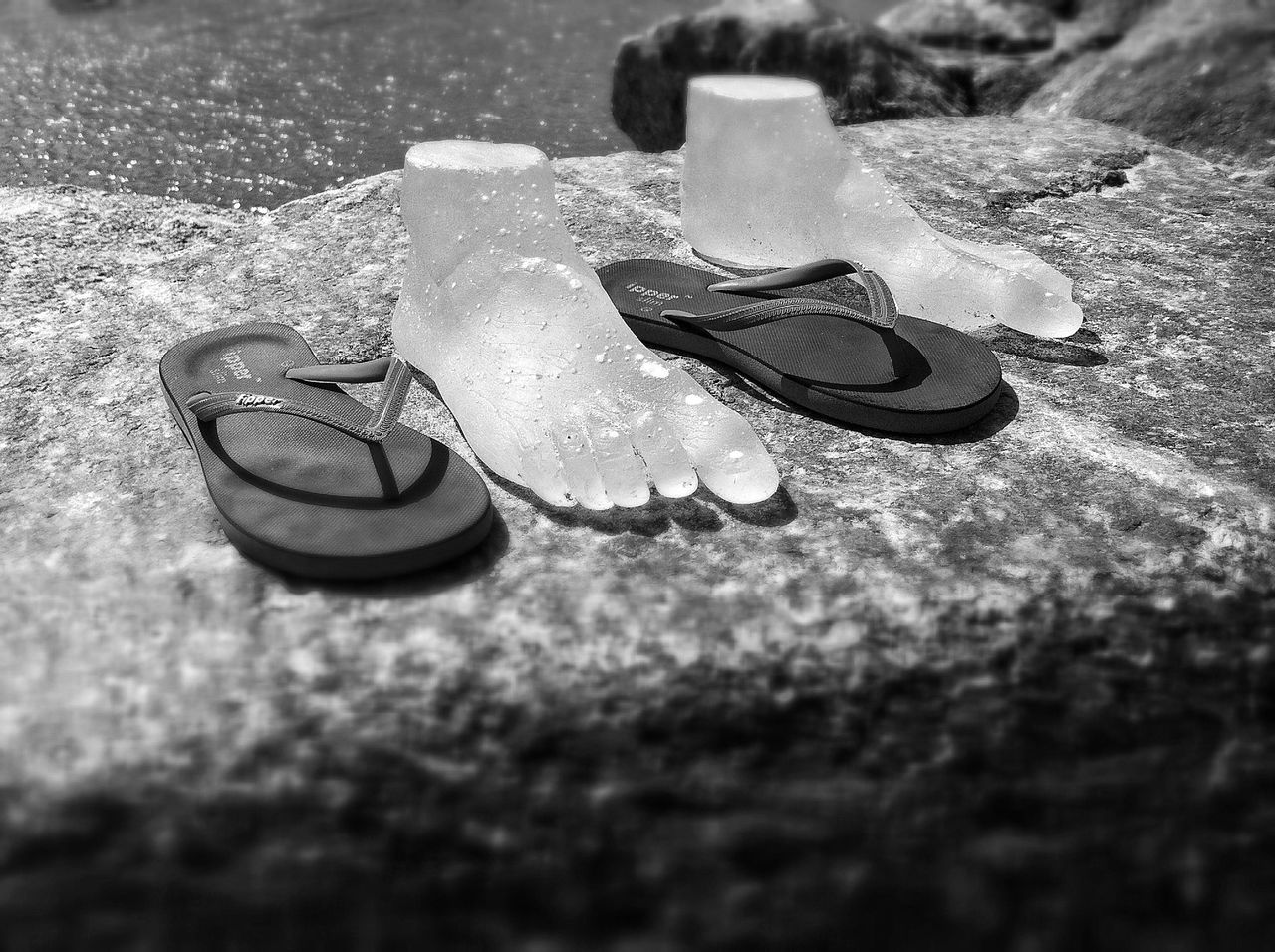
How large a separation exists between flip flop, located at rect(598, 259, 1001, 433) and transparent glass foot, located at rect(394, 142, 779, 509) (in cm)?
19

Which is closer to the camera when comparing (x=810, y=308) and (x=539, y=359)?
(x=539, y=359)

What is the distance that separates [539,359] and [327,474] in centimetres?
25

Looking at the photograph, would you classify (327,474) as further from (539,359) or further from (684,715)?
(684,715)

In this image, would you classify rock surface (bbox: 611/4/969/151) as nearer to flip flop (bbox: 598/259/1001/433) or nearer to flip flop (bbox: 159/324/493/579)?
flip flop (bbox: 598/259/1001/433)

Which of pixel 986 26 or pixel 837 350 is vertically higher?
pixel 837 350

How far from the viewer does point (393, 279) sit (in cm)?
165

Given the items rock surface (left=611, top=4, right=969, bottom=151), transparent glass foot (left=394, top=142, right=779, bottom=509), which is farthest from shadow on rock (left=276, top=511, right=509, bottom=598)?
rock surface (left=611, top=4, right=969, bottom=151)

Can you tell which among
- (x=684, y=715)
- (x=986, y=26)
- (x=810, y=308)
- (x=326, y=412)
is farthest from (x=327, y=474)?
(x=986, y=26)

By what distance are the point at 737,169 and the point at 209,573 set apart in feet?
3.22

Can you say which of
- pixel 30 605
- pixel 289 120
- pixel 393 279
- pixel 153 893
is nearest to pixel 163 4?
pixel 289 120

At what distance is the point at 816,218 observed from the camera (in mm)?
1570

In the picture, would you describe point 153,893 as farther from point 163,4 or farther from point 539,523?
point 163,4

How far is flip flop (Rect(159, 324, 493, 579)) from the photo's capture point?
94 cm

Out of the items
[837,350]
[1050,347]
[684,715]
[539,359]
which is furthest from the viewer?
[1050,347]
